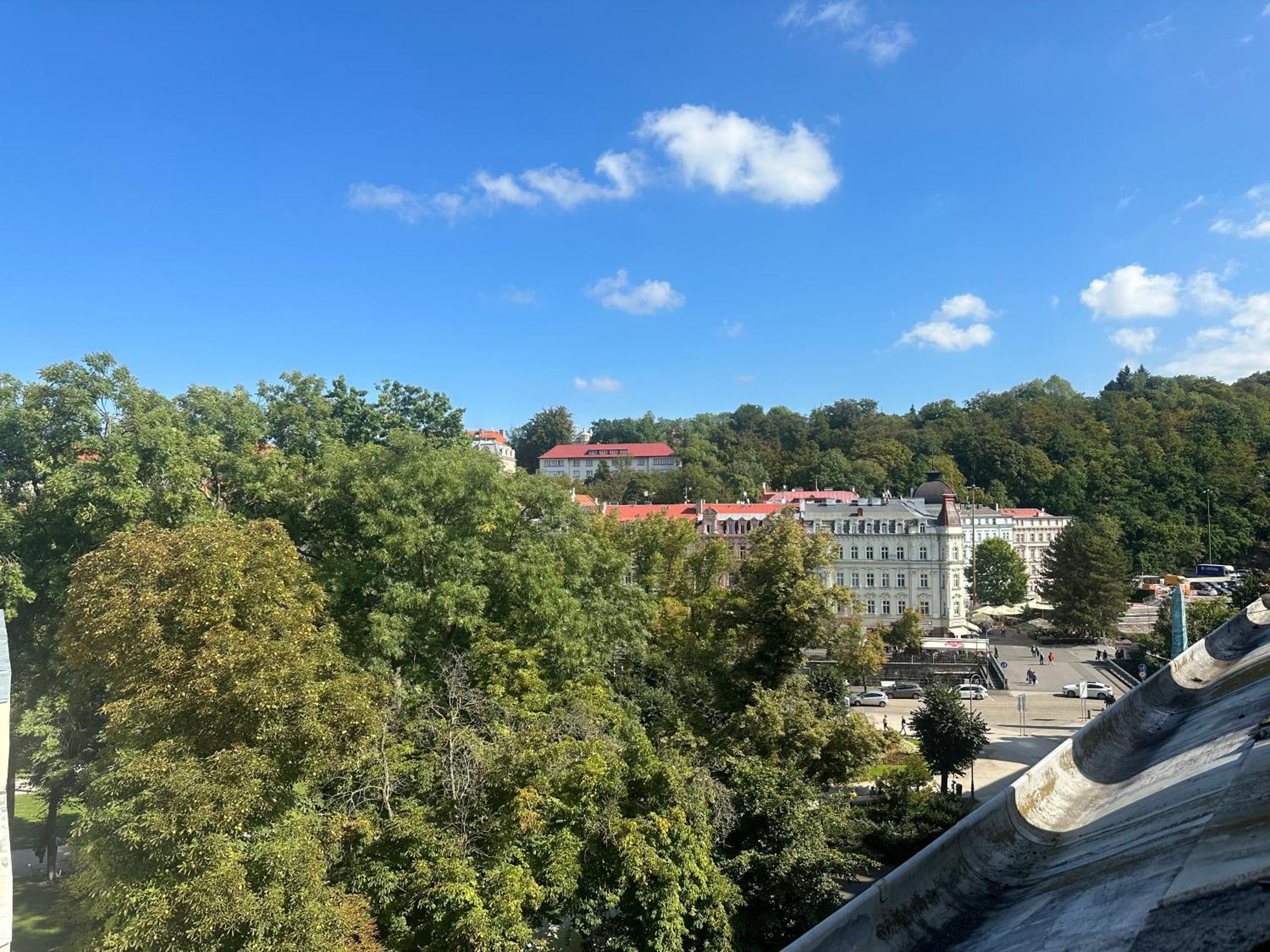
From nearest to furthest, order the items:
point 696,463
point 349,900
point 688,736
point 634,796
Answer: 1. point 349,900
2. point 634,796
3. point 688,736
4. point 696,463

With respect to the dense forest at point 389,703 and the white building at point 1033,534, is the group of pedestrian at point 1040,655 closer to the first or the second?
the dense forest at point 389,703

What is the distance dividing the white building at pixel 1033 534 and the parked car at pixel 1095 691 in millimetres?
42594

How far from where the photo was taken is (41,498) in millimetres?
14234

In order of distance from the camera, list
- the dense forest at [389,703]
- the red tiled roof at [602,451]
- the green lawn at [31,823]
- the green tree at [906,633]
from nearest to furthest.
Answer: the dense forest at [389,703] < the green lawn at [31,823] < the green tree at [906,633] < the red tiled roof at [602,451]

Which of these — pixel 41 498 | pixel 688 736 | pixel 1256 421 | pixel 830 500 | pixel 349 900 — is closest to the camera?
pixel 349 900

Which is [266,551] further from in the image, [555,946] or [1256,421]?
[1256,421]

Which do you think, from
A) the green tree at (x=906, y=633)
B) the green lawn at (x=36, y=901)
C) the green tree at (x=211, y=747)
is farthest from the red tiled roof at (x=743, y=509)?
the green tree at (x=211, y=747)

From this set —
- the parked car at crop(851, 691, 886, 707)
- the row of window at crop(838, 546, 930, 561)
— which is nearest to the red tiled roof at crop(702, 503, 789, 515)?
the row of window at crop(838, 546, 930, 561)

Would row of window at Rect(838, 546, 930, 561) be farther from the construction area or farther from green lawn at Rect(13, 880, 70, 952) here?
the construction area

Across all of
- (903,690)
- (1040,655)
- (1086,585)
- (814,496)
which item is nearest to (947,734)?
(903,690)

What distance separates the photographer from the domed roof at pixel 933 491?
5134cm

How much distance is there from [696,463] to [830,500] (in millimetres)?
35208

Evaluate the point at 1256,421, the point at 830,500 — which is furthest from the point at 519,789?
the point at 1256,421

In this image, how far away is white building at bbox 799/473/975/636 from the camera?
152ft
